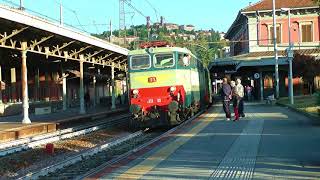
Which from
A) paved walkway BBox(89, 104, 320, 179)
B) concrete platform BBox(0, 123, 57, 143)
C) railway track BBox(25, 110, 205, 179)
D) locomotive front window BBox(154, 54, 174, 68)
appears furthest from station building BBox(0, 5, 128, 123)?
paved walkway BBox(89, 104, 320, 179)

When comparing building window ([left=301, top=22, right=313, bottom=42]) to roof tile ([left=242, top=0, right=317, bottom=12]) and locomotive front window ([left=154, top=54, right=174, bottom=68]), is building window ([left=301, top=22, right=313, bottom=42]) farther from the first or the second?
locomotive front window ([left=154, top=54, right=174, bottom=68])

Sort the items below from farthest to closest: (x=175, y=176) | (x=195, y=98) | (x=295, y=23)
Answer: (x=295, y=23) < (x=195, y=98) < (x=175, y=176)

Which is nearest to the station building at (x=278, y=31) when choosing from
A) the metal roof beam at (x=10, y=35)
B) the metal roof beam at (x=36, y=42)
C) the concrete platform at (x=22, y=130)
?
the metal roof beam at (x=36, y=42)

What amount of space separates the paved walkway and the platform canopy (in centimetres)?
1127

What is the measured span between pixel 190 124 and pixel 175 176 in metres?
12.7

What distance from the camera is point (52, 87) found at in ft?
158

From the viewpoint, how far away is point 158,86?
2273cm

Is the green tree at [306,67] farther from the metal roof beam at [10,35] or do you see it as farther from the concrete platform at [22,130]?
the metal roof beam at [10,35]

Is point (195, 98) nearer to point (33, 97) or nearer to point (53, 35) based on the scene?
point (53, 35)

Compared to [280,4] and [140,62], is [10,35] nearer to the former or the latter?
[140,62]

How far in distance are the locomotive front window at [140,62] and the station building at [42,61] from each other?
6.05m

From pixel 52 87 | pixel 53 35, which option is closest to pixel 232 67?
pixel 52 87

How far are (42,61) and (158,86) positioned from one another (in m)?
20.0

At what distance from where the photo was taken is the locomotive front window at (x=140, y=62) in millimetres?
23281
